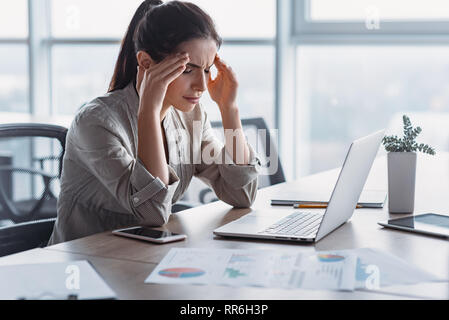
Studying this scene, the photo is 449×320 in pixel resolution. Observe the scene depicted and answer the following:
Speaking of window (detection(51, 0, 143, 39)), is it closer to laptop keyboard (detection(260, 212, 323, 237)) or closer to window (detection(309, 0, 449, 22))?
window (detection(309, 0, 449, 22))

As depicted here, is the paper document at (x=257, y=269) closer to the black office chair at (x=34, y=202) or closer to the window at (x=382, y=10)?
the black office chair at (x=34, y=202)

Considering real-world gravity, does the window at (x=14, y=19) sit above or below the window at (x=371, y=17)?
above

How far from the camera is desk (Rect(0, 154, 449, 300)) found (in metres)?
0.96

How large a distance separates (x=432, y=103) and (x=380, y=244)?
2.40 meters

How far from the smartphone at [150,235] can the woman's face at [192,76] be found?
40 centimetres

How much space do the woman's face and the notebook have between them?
374 millimetres

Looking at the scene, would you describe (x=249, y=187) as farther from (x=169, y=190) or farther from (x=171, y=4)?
(x=171, y=4)

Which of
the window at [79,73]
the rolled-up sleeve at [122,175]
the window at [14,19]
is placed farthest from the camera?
the window at [14,19]

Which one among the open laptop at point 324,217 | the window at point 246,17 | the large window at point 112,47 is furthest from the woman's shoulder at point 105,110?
the window at point 246,17

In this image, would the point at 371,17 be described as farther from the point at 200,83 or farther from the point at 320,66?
the point at 200,83

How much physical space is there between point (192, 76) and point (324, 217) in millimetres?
555

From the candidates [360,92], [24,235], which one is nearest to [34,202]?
[24,235]

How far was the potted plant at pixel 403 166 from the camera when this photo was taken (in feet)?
5.18

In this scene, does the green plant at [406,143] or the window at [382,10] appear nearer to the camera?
the green plant at [406,143]
